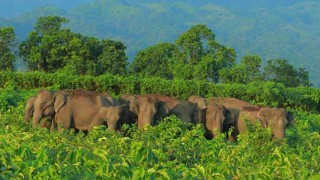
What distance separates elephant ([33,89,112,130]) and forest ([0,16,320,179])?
1.04 m

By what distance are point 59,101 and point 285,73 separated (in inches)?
1835

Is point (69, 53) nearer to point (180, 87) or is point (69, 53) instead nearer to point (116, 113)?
point (180, 87)

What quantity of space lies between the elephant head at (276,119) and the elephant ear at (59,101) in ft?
22.2

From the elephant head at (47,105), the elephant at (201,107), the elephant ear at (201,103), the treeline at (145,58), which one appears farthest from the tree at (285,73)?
the elephant head at (47,105)

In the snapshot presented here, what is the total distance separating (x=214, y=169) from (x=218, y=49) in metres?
51.7

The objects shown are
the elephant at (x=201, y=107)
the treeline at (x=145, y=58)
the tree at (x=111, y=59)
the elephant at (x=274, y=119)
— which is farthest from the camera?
the tree at (x=111, y=59)

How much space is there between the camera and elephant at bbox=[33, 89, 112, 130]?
21.2 meters

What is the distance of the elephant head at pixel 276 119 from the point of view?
20672mm

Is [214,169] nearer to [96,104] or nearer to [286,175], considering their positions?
[286,175]

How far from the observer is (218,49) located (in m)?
58.7

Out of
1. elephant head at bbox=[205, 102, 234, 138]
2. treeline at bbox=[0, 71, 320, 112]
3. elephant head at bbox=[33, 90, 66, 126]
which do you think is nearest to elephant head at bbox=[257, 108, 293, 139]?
elephant head at bbox=[205, 102, 234, 138]

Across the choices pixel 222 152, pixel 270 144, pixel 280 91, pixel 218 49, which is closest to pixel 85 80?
pixel 280 91

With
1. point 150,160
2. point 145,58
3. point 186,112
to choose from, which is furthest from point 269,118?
point 145,58

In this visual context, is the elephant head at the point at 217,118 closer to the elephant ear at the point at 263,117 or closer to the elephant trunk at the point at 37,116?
the elephant ear at the point at 263,117
